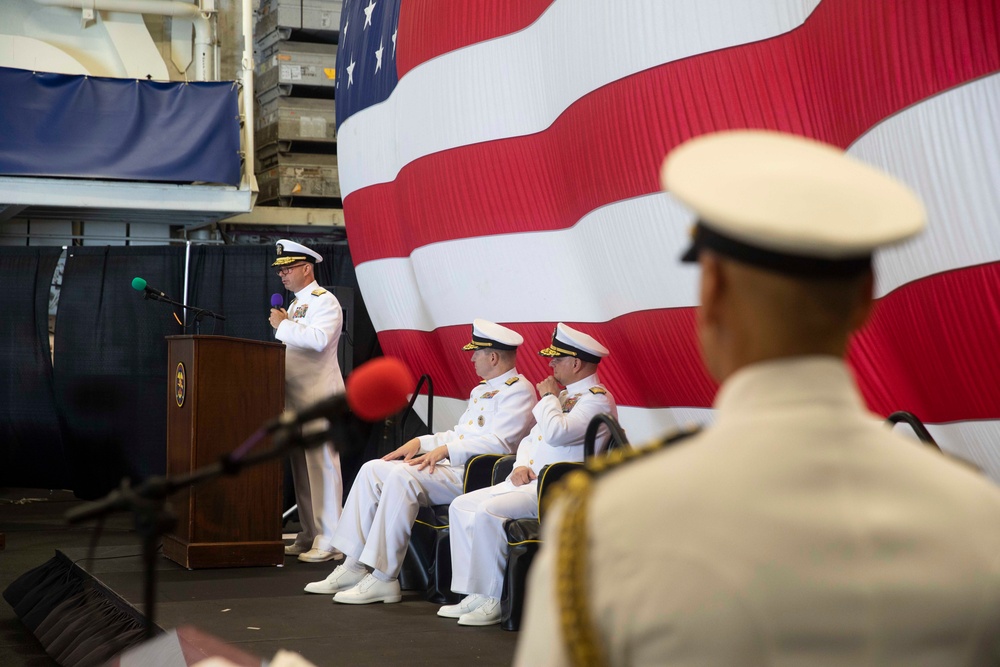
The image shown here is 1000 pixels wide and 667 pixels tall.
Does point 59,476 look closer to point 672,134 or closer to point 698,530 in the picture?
point 672,134

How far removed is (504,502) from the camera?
3295 mm

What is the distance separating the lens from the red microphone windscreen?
89 cm

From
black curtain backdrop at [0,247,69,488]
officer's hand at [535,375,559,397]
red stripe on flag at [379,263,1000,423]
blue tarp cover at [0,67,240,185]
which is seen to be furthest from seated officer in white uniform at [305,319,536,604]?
blue tarp cover at [0,67,240,185]

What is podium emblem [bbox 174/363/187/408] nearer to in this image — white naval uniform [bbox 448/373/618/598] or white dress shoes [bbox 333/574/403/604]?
white dress shoes [bbox 333/574/403/604]

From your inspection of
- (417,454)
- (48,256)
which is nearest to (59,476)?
(48,256)

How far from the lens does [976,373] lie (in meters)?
2.00

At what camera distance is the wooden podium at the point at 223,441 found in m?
3.95

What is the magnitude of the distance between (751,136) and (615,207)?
8.07ft

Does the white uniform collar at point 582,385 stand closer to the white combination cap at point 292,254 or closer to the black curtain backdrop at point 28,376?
the white combination cap at point 292,254

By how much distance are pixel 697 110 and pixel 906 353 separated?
912 mm

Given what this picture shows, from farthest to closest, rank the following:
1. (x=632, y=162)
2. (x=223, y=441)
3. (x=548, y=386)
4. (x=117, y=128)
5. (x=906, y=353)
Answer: (x=117, y=128) → (x=223, y=441) → (x=548, y=386) → (x=632, y=162) → (x=906, y=353)

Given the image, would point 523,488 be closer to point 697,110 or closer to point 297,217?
point 697,110

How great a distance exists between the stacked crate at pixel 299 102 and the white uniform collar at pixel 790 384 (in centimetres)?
740

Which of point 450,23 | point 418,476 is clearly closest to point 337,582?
point 418,476
